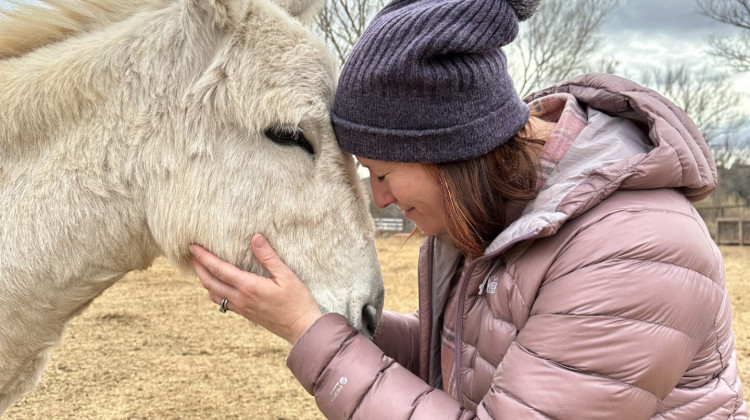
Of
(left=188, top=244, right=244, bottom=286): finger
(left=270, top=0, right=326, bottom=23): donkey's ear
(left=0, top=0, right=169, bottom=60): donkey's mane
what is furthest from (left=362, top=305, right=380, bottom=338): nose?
(left=0, top=0, right=169, bottom=60): donkey's mane

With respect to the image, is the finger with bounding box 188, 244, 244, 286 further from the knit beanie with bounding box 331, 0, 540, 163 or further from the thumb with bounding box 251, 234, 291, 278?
the knit beanie with bounding box 331, 0, 540, 163

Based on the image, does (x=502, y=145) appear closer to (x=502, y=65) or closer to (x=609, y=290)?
(x=502, y=65)

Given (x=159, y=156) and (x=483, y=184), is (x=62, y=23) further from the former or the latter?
(x=483, y=184)

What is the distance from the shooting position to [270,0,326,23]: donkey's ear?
2.04 metres

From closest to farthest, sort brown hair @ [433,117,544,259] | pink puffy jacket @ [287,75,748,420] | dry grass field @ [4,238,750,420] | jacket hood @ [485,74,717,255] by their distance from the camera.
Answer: pink puffy jacket @ [287,75,748,420] < jacket hood @ [485,74,717,255] < brown hair @ [433,117,544,259] < dry grass field @ [4,238,750,420]

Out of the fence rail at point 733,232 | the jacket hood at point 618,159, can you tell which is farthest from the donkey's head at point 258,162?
the fence rail at point 733,232

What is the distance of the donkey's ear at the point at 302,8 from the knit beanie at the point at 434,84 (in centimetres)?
51

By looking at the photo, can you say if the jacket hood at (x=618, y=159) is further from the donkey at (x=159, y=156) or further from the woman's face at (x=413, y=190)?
the donkey at (x=159, y=156)

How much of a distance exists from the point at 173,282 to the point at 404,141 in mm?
8354

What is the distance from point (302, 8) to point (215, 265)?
1024 millimetres

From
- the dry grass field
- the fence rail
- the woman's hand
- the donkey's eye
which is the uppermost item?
the donkey's eye

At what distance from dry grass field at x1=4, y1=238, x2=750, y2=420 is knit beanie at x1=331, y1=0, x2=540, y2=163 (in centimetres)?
112

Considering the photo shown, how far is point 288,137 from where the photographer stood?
5.79 ft

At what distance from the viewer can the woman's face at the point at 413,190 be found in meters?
1.70
